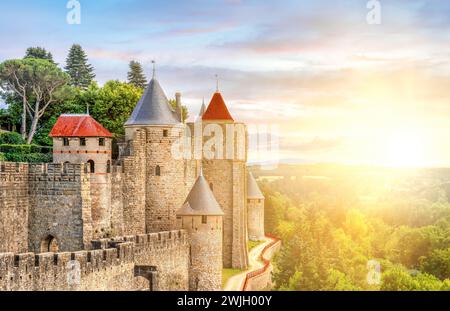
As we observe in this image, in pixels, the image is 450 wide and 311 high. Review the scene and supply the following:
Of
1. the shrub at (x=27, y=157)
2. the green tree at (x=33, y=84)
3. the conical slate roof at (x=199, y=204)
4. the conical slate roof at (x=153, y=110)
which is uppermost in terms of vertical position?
the green tree at (x=33, y=84)

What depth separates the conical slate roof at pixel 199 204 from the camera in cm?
4281

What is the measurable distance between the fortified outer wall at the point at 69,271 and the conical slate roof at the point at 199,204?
8.19m

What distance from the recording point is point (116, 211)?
132ft

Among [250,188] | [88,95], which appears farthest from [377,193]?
[88,95]

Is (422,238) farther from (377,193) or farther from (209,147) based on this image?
(377,193)

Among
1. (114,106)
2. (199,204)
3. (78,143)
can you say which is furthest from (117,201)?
(114,106)

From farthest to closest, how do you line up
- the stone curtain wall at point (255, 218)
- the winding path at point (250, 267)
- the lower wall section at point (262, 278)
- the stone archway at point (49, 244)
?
the stone curtain wall at point (255, 218)
the lower wall section at point (262, 278)
the winding path at point (250, 267)
the stone archway at point (49, 244)

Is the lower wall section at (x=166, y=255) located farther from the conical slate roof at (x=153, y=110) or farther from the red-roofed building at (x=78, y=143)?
the conical slate roof at (x=153, y=110)

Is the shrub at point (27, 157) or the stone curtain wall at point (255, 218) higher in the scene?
the shrub at point (27, 157)

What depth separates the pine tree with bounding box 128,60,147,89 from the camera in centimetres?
7644

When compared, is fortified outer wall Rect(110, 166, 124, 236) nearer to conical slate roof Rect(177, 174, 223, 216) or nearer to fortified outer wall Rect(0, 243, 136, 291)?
conical slate roof Rect(177, 174, 223, 216)

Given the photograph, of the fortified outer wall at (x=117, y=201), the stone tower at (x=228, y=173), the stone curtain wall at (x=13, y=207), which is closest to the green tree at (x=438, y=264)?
the stone tower at (x=228, y=173)

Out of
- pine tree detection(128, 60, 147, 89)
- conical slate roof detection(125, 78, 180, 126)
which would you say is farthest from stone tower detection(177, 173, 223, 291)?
pine tree detection(128, 60, 147, 89)
